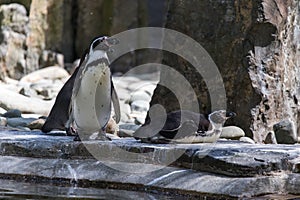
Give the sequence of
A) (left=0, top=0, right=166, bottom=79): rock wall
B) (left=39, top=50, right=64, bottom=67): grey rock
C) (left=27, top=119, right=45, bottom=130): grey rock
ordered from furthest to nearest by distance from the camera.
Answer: (left=39, top=50, right=64, bottom=67): grey rock → (left=0, top=0, right=166, bottom=79): rock wall → (left=27, top=119, right=45, bottom=130): grey rock

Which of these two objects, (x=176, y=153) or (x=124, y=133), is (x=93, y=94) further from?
(x=124, y=133)

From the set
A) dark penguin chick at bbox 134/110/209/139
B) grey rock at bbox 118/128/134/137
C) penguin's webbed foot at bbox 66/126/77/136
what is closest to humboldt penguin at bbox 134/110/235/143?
dark penguin chick at bbox 134/110/209/139

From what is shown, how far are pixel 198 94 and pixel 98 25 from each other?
9143 millimetres

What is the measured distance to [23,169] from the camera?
5840 millimetres

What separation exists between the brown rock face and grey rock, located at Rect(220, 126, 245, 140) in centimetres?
20

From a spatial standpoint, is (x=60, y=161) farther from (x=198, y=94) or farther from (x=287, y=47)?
(x=287, y=47)

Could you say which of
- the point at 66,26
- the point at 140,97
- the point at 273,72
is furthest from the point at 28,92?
the point at 66,26

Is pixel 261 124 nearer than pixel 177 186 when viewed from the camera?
No

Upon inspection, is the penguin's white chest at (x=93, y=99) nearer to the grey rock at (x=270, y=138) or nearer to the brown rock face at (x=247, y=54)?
the brown rock face at (x=247, y=54)

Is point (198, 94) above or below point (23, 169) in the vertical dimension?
above

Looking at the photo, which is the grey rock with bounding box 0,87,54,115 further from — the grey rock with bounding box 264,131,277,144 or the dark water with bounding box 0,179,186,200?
the dark water with bounding box 0,179,186,200

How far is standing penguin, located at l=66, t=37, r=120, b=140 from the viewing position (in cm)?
641

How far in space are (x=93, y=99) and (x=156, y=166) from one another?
1.08 meters

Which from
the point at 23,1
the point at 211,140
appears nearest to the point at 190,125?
the point at 211,140
